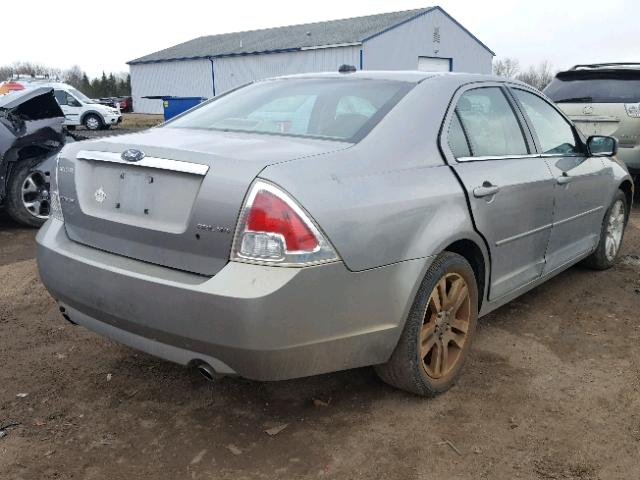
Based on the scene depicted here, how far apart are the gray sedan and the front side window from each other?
372mm

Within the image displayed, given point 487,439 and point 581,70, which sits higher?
point 581,70

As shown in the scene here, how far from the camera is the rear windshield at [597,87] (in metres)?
7.63

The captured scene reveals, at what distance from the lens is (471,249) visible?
317 centimetres

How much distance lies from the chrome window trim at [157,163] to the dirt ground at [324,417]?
117 cm

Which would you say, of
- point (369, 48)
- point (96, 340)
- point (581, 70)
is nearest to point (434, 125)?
point (96, 340)

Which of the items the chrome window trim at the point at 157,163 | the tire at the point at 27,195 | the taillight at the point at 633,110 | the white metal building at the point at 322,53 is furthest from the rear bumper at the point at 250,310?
the white metal building at the point at 322,53

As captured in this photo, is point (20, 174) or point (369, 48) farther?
point (369, 48)

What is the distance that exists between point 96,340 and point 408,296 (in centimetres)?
207

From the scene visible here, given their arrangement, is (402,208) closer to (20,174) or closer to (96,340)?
(96,340)

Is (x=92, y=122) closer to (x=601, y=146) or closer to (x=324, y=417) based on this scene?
(x=601, y=146)

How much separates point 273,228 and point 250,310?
30 centimetres

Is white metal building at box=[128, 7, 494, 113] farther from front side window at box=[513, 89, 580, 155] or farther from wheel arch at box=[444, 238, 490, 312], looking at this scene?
wheel arch at box=[444, 238, 490, 312]

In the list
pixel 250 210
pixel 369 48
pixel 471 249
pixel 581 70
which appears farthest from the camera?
pixel 369 48

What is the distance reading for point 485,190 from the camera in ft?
10.2
